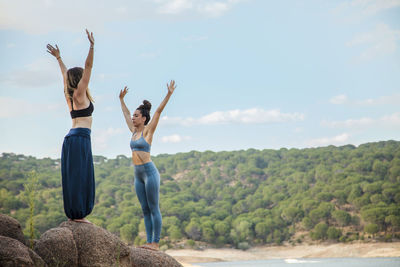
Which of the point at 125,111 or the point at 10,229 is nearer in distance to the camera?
the point at 10,229

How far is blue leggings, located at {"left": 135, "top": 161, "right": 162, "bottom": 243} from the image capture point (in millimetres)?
8641

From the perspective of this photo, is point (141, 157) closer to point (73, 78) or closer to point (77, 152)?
point (77, 152)

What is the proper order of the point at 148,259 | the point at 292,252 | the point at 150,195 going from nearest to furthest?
the point at 148,259 < the point at 150,195 < the point at 292,252

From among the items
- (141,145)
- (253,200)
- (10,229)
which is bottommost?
(253,200)

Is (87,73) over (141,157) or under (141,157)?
over

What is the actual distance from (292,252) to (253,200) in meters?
13.4

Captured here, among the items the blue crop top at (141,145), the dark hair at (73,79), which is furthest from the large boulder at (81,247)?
the dark hair at (73,79)

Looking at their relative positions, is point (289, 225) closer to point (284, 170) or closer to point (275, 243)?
point (275, 243)

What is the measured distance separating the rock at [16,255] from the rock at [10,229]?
322 millimetres

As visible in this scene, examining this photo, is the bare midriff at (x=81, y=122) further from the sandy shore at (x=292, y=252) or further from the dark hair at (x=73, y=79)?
the sandy shore at (x=292, y=252)

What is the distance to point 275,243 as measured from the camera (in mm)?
60031

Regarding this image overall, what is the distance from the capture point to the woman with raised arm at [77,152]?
7.54 meters

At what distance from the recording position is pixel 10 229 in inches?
272

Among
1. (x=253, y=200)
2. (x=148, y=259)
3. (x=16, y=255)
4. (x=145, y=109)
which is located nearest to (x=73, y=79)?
(x=145, y=109)
